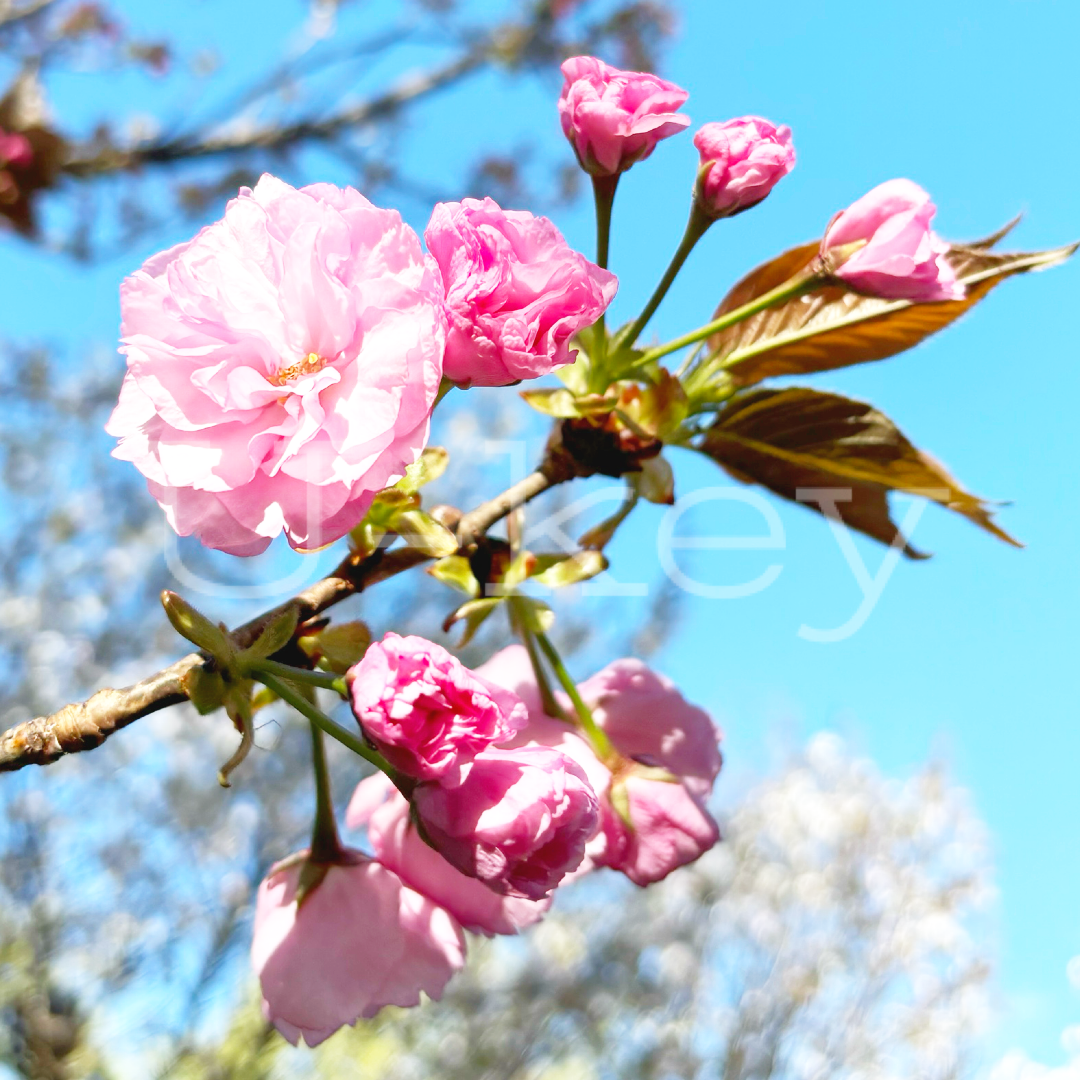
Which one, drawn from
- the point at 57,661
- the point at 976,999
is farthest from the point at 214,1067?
the point at 976,999

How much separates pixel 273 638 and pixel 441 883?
0.22 m

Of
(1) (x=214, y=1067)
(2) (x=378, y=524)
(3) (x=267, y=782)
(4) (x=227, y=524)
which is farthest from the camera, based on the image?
(3) (x=267, y=782)

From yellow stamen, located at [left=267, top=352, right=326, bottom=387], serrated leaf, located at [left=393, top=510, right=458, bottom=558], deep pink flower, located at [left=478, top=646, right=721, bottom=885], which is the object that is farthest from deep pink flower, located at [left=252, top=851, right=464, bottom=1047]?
yellow stamen, located at [left=267, top=352, right=326, bottom=387]

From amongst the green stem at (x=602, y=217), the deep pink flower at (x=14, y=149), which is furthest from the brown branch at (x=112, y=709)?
the deep pink flower at (x=14, y=149)

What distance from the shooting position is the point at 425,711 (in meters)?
0.47

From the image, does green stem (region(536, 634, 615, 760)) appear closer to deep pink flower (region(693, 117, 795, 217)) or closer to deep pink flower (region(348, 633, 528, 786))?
deep pink flower (region(348, 633, 528, 786))

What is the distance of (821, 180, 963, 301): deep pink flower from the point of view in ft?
2.07

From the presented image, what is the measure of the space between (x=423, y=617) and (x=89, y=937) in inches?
74.1

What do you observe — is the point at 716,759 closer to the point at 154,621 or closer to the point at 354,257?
the point at 354,257

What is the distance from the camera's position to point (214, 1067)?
280 cm

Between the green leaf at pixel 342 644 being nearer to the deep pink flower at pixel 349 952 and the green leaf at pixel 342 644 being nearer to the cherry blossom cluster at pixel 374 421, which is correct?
the cherry blossom cluster at pixel 374 421

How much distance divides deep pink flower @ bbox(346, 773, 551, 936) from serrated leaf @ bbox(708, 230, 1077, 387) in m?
0.41

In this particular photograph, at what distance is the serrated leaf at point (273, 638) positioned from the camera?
533 millimetres

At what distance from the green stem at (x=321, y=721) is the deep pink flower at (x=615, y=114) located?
389 millimetres
